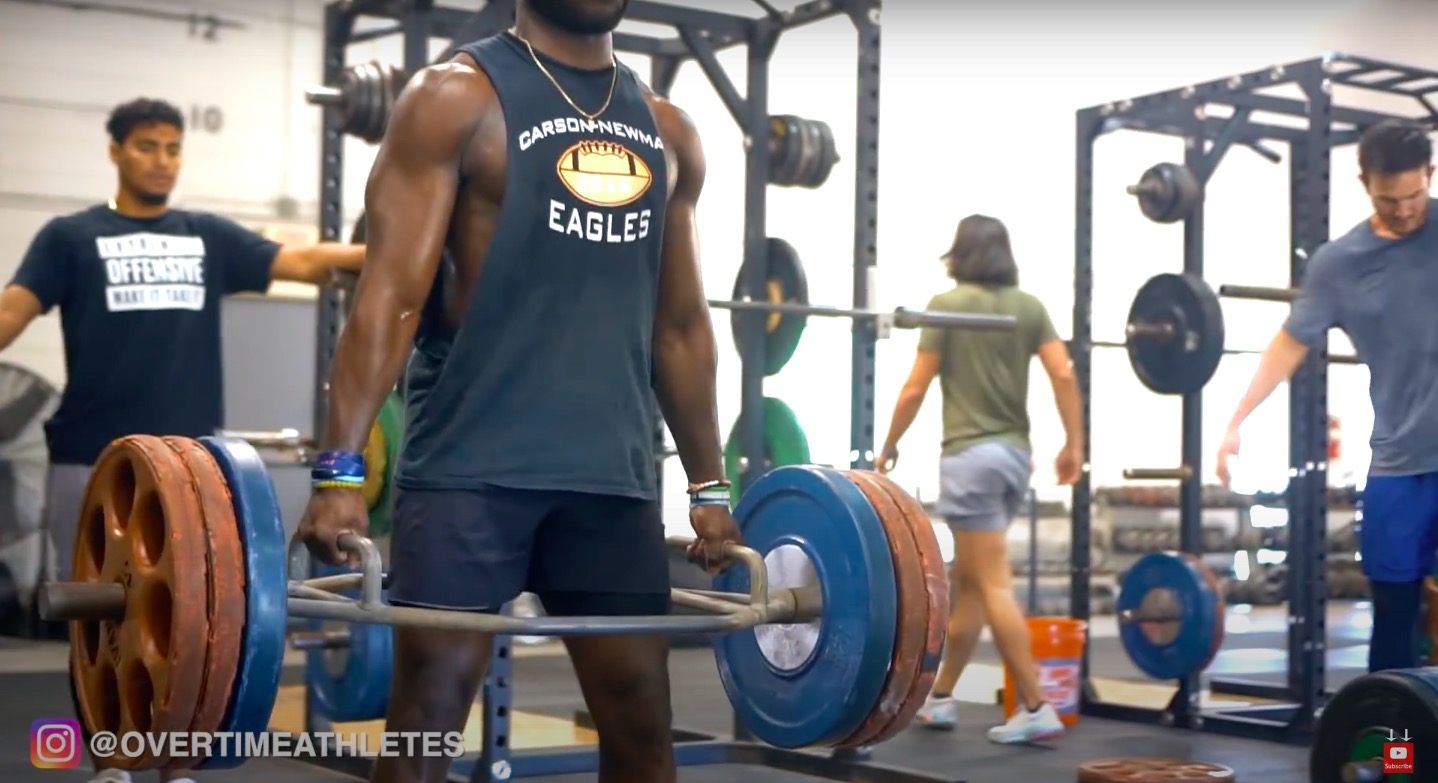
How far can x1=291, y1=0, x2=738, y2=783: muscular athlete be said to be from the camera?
1706mm

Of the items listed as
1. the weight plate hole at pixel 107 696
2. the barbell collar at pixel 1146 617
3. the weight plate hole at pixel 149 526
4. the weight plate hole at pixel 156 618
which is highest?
the weight plate hole at pixel 149 526

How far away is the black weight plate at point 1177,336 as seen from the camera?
445 cm

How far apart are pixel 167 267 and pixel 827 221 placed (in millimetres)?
4465

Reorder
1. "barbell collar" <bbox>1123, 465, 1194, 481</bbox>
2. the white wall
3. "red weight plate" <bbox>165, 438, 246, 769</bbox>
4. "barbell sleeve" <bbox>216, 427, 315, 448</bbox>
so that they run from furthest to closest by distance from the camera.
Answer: the white wall → "barbell collar" <bbox>1123, 465, 1194, 481</bbox> → "barbell sleeve" <bbox>216, 427, 315, 448</bbox> → "red weight plate" <bbox>165, 438, 246, 769</bbox>

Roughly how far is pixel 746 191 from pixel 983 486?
87 centimetres

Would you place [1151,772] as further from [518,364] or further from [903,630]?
[518,364]

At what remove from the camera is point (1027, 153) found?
7559 mm

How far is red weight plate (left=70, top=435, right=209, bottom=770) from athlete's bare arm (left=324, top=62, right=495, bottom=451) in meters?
0.18

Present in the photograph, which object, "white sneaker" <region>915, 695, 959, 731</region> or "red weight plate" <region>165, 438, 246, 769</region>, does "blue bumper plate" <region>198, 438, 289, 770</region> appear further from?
"white sneaker" <region>915, 695, 959, 731</region>

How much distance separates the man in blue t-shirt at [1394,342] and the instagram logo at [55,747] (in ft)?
8.04

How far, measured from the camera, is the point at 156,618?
1627mm

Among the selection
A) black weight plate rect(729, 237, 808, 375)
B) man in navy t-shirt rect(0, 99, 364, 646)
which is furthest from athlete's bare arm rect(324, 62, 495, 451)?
black weight plate rect(729, 237, 808, 375)

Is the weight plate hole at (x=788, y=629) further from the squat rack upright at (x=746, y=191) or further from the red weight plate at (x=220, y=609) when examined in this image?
the squat rack upright at (x=746, y=191)

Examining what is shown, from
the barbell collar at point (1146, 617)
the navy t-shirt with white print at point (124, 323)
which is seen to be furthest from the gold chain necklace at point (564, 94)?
the barbell collar at point (1146, 617)
